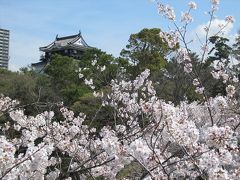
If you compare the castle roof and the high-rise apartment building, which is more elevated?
the high-rise apartment building

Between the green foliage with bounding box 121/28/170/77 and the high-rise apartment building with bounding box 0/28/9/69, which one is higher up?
the high-rise apartment building with bounding box 0/28/9/69

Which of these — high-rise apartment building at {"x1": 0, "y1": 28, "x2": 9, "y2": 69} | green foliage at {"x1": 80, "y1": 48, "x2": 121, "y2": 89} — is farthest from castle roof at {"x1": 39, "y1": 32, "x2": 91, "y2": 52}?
green foliage at {"x1": 80, "y1": 48, "x2": 121, "y2": 89}

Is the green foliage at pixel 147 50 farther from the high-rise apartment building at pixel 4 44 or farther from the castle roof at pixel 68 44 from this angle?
the high-rise apartment building at pixel 4 44

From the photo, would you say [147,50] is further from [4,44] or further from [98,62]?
[4,44]

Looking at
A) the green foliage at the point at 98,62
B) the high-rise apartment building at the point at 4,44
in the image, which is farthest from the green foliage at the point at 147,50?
the high-rise apartment building at the point at 4,44

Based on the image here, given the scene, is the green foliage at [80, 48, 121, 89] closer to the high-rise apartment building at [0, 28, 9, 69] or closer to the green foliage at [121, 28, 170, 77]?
the green foliage at [121, 28, 170, 77]

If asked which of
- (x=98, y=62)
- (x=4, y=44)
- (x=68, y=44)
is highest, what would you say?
(x=4, y=44)

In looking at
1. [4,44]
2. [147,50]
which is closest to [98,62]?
[147,50]

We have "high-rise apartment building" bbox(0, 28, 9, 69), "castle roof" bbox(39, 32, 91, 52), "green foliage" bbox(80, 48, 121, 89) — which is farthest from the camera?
"high-rise apartment building" bbox(0, 28, 9, 69)

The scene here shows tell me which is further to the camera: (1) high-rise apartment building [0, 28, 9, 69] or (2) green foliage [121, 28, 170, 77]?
(1) high-rise apartment building [0, 28, 9, 69]

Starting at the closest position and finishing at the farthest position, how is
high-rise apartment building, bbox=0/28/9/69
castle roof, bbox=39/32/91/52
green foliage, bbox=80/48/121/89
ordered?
green foliage, bbox=80/48/121/89
castle roof, bbox=39/32/91/52
high-rise apartment building, bbox=0/28/9/69

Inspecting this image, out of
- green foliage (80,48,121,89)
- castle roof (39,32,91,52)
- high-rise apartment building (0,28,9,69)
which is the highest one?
high-rise apartment building (0,28,9,69)

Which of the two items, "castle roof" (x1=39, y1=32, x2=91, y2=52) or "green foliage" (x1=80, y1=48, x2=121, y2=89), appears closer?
"green foliage" (x1=80, y1=48, x2=121, y2=89)

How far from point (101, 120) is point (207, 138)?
12.3m
